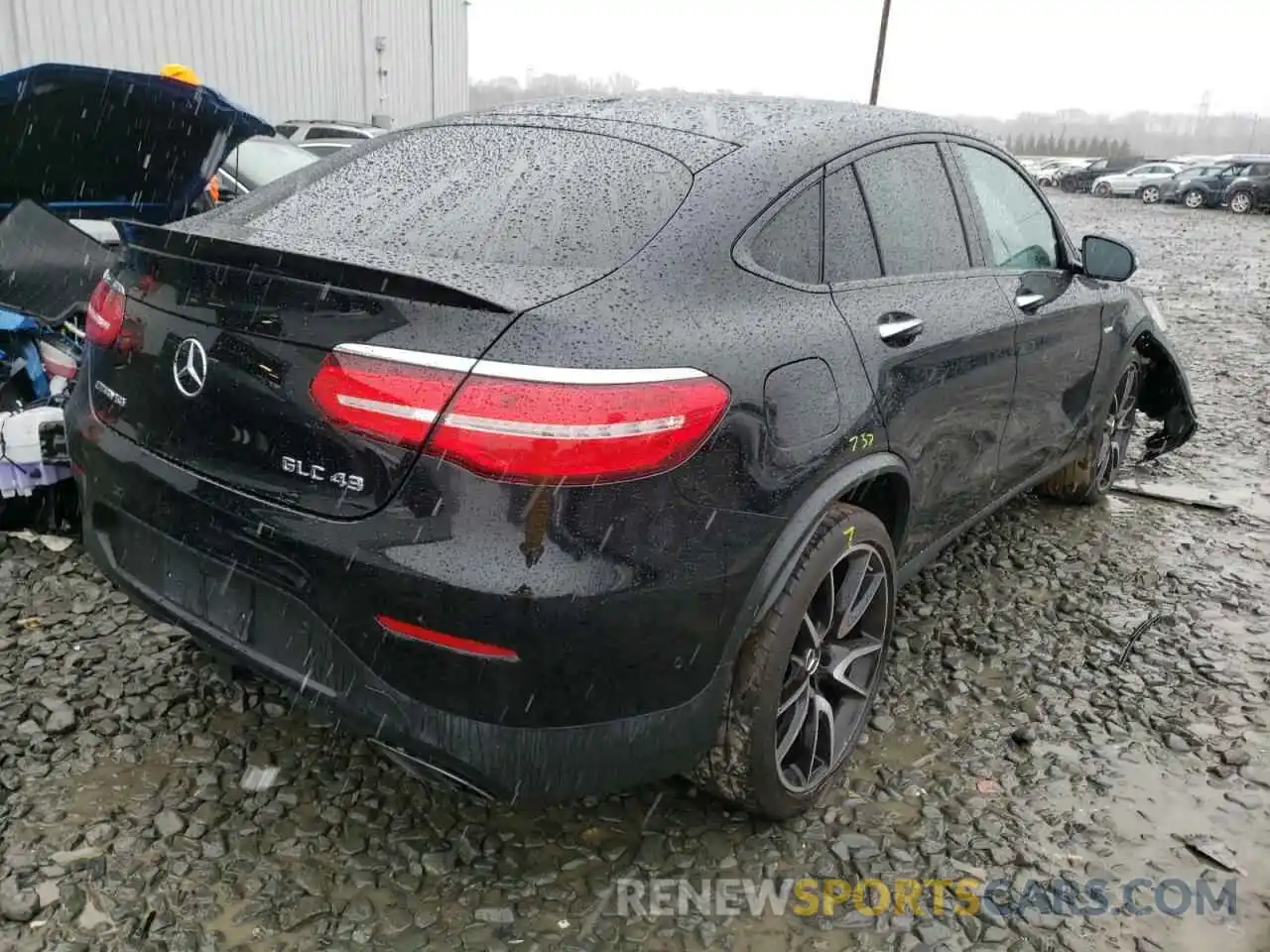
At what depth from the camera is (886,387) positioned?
7.85 feet

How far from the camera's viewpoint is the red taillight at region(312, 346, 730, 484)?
5.54ft

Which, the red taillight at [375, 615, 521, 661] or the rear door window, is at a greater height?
the rear door window

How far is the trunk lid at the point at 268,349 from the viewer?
5.78 feet

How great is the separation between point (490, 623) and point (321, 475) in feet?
1.40

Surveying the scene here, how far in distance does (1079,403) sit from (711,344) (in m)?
2.52

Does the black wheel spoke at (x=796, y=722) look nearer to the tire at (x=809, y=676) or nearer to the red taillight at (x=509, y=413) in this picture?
the tire at (x=809, y=676)

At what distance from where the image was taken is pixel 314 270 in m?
1.85

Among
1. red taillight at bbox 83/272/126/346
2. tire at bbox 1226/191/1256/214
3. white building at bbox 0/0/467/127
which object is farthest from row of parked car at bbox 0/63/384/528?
tire at bbox 1226/191/1256/214

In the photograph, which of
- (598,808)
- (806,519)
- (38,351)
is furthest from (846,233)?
(38,351)

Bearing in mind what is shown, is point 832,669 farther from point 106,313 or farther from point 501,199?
point 106,313

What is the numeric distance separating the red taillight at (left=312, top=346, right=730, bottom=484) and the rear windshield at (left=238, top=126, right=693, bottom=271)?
367 mm

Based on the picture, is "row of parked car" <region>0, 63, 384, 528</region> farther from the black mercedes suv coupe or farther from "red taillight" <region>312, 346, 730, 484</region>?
"red taillight" <region>312, 346, 730, 484</region>

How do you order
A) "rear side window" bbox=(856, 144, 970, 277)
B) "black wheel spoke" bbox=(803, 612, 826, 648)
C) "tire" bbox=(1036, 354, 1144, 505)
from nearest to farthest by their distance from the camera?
"black wheel spoke" bbox=(803, 612, 826, 648) → "rear side window" bbox=(856, 144, 970, 277) → "tire" bbox=(1036, 354, 1144, 505)

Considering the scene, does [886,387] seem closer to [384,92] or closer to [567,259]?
[567,259]
